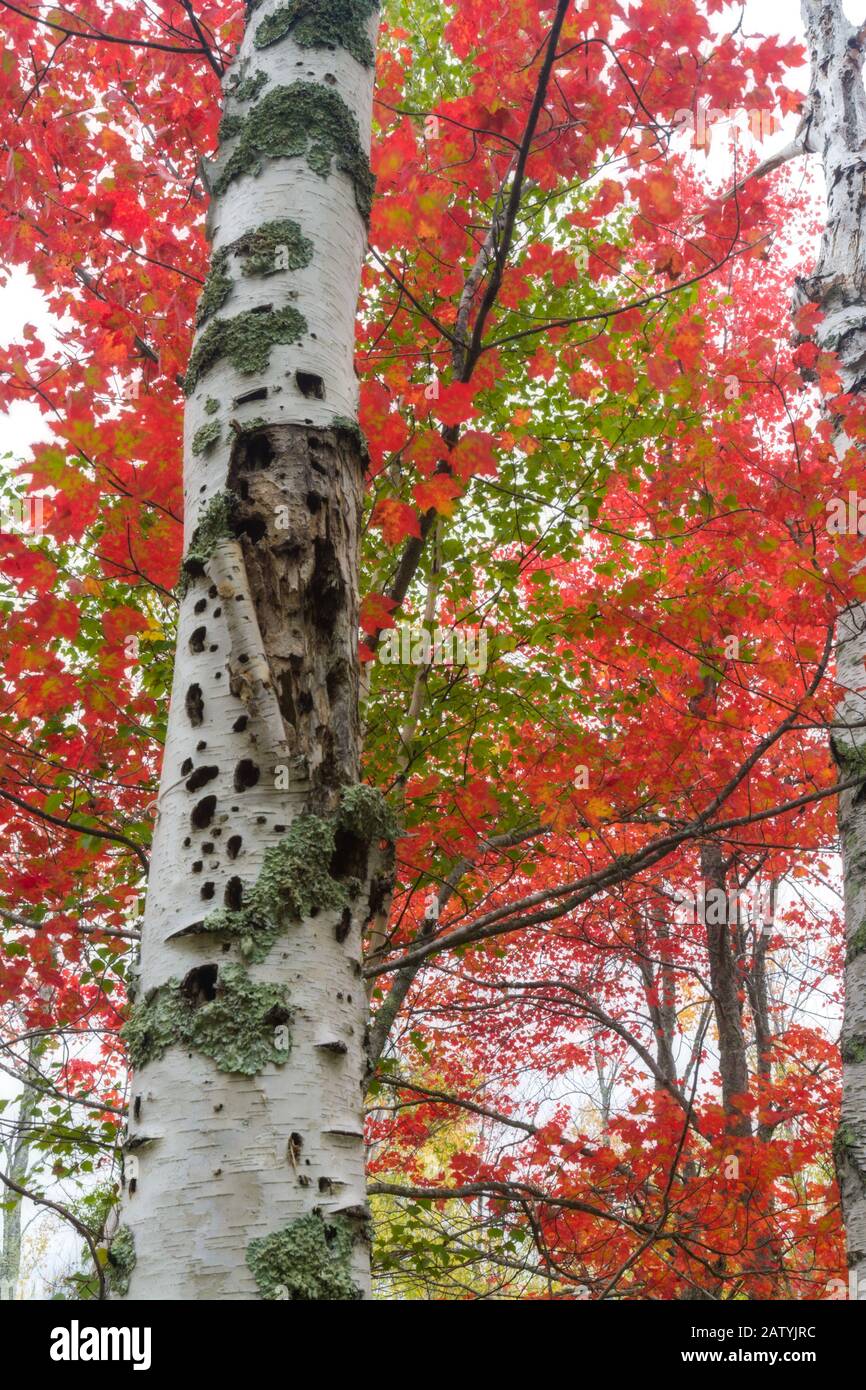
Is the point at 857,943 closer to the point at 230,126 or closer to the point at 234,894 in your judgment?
the point at 234,894

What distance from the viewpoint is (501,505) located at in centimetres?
635

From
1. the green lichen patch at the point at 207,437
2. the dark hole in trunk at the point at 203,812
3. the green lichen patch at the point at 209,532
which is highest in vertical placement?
the green lichen patch at the point at 207,437

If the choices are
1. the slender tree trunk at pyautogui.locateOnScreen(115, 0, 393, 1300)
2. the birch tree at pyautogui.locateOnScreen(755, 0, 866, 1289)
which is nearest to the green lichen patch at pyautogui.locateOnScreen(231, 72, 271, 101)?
the slender tree trunk at pyautogui.locateOnScreen(115, 0, 393, 1300)

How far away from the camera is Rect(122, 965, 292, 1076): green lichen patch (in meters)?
1.29

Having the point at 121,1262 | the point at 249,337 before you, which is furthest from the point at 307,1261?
the point at 249,337

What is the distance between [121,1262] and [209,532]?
47.8 inches

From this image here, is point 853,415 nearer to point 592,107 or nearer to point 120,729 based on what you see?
point 592,107

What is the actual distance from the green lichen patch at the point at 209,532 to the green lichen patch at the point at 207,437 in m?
0.14

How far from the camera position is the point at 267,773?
150 cm

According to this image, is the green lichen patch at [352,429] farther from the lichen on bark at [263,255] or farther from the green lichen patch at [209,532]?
the lichen on bark at [263,255]

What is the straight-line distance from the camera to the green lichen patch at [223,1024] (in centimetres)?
129

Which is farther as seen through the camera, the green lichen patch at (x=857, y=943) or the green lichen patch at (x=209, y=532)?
the green lichen patch at (x=857, y=943)

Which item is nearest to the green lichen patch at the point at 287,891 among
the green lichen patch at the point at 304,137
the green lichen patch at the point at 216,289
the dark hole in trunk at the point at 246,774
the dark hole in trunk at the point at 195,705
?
the dark hole in trunk at the point at 246,774
